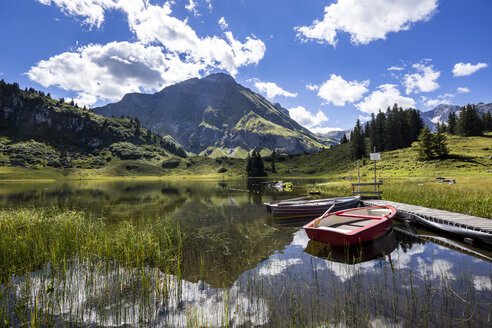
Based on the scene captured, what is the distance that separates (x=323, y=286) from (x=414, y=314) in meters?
2.94

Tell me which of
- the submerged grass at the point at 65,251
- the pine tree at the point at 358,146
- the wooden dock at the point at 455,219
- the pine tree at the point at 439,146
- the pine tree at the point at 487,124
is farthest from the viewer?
the pine tree at the point at 358,146

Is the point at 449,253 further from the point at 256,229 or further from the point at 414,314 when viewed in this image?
the point at 256,229

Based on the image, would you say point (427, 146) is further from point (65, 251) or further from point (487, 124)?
point (65, 251)

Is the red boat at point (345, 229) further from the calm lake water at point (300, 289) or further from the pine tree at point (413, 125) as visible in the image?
the pine tree at point (413, 125)

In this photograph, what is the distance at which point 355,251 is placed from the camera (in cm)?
1316

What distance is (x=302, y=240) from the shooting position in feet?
52.8

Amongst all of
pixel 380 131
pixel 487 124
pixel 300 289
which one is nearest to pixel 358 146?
pixel 380 131

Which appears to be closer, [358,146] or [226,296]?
[226,296]

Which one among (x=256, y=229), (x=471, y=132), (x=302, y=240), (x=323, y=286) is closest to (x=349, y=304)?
(x=323, y=286)

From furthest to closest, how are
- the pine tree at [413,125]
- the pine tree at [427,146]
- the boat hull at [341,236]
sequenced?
the pine tree at [413,125] < the pine tree at [427,146] < the boat hull at [341,236]

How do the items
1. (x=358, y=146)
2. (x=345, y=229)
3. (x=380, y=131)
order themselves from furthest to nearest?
(x=380, y=131)
(x=358, y=146)
(x=345, y=229)

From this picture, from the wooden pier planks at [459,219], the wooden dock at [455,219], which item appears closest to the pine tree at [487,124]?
the wooden dock at [455,219]

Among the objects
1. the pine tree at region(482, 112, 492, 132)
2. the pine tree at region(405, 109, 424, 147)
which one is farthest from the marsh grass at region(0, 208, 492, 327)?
the pine tree at region(482, 112, 492, 132)

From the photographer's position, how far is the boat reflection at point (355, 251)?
12.0 meters
